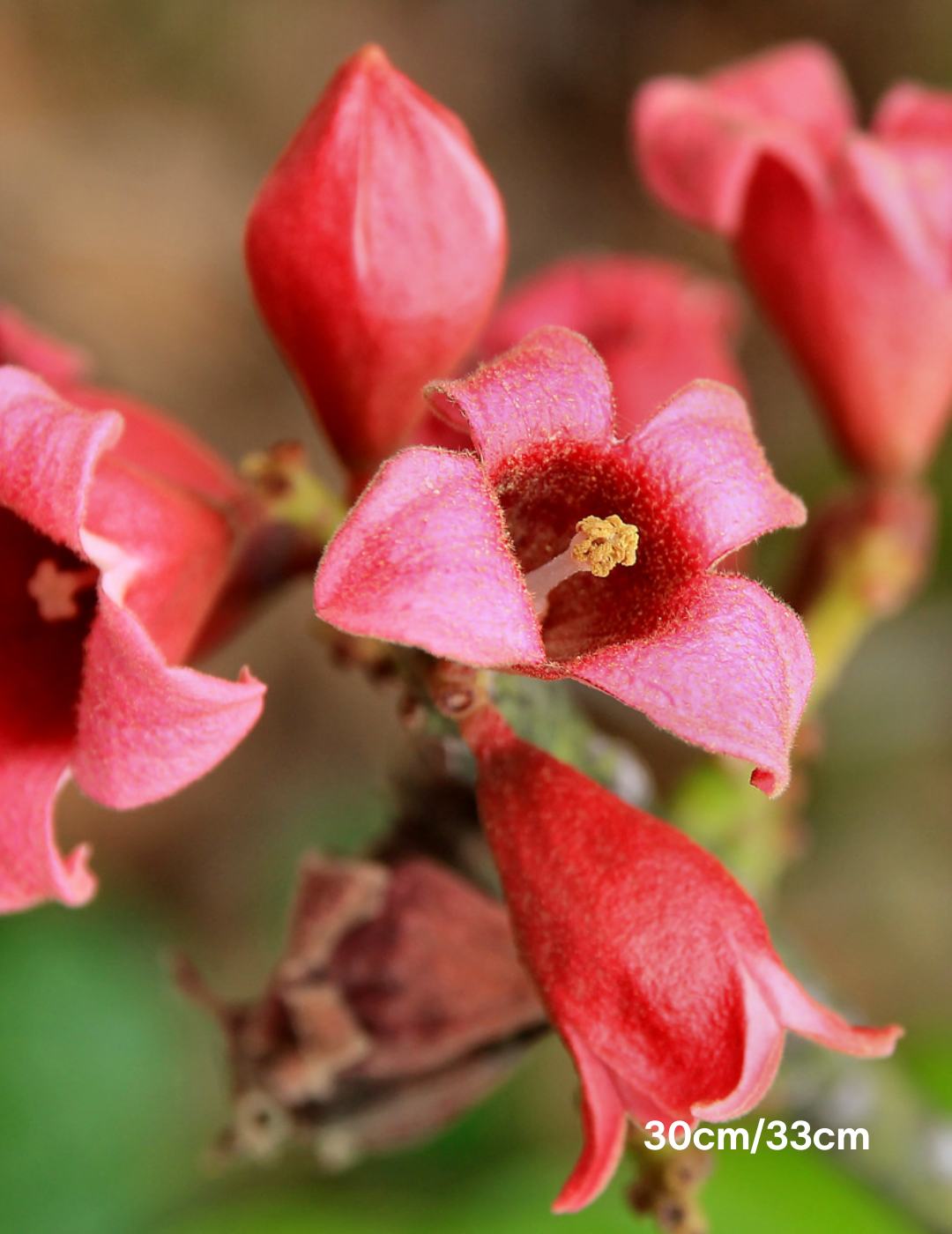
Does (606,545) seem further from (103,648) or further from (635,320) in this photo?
(635,320)

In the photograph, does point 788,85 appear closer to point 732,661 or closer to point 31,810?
point 732,661

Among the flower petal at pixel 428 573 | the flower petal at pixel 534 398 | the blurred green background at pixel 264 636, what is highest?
the flower petal at pixel 534 398

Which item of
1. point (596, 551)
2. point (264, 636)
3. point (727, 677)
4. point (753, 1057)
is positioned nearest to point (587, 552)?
point (596, 551)

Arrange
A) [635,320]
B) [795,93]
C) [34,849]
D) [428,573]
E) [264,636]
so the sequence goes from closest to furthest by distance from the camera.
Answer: [428,573] → [34,849] → [795,93] → [635,320] → [264,636]

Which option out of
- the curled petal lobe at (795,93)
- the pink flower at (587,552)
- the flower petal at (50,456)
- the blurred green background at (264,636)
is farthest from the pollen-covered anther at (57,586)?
the blurred green background at (264,636)

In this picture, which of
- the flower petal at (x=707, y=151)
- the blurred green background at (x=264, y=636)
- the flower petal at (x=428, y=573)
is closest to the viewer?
the flower petal at (x=428, y=573)

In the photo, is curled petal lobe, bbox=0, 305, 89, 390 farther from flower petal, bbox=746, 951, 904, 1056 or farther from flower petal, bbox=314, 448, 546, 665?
flower petal, bbox=746, 951, 904, 1056

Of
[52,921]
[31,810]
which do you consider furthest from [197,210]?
[31,810]

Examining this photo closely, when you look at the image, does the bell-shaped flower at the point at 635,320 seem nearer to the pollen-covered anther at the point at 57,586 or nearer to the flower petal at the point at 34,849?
the pollen-covered anther at the point at 57,586
